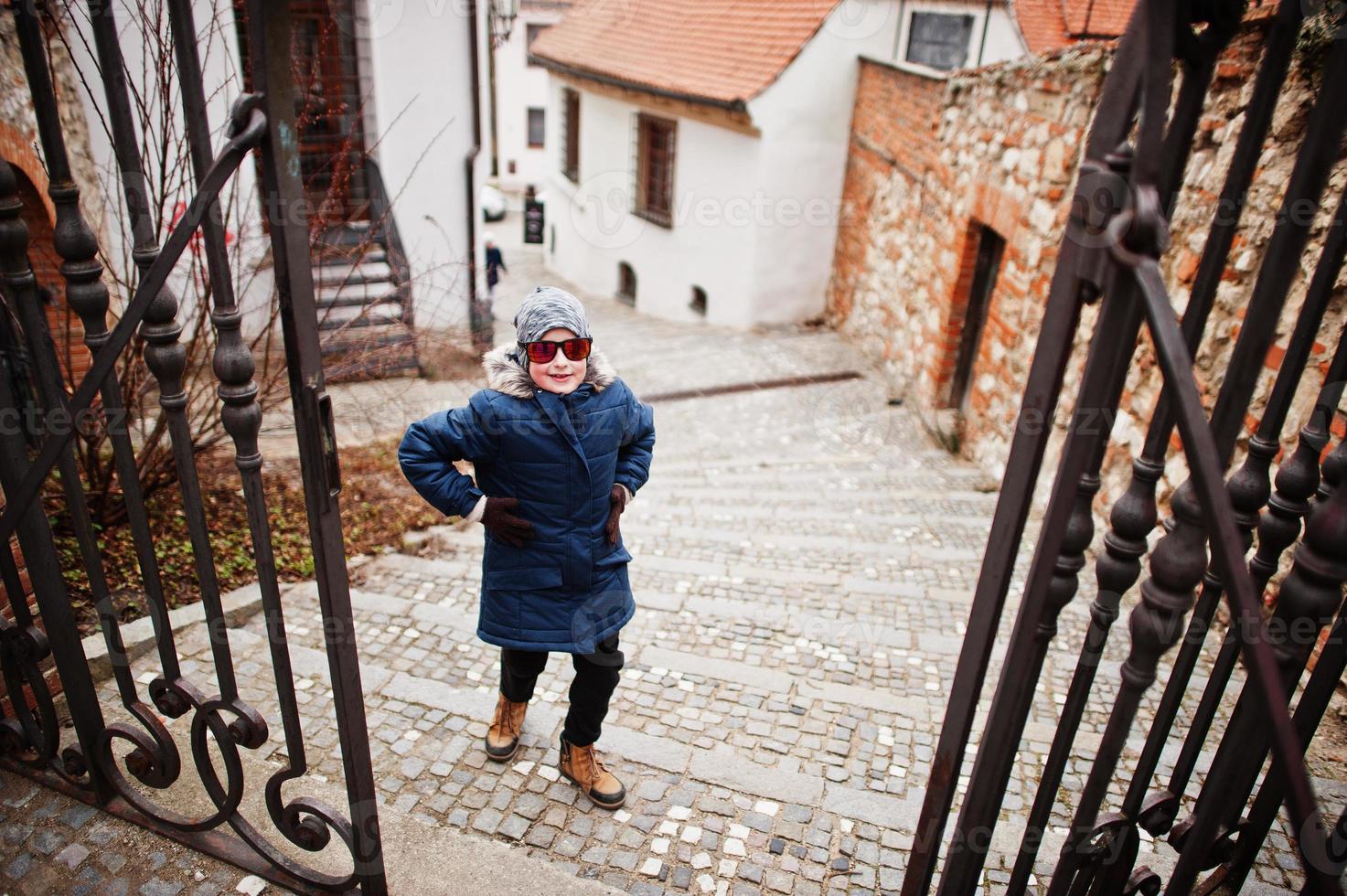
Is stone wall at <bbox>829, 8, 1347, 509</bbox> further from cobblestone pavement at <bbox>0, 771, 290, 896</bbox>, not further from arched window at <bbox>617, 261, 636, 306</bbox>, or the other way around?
arched window at <bbox>617, 261, 636, 306</bbox>

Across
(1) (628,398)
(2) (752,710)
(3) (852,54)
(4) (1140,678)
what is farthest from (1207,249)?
(3) (852,54)

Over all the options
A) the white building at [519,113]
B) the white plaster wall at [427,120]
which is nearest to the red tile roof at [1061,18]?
the white plaster wall at [427,120]

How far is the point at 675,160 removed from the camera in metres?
13.6

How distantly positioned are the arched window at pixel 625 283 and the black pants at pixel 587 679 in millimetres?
14047

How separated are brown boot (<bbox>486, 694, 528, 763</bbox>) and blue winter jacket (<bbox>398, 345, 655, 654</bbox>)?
0.34m

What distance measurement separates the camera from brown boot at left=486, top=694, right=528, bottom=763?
102 inches

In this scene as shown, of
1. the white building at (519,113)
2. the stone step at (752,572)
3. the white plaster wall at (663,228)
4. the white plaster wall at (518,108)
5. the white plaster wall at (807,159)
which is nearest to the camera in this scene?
the stone step at (752,572)

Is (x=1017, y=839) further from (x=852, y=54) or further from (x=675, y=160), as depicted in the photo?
(x=675, y=160)


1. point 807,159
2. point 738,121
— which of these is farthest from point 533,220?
point 807,159

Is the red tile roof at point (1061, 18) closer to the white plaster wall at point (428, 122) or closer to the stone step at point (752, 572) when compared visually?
the white plaster wall at point (428, 122)

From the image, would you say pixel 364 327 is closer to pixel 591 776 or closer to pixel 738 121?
pixel 591 776

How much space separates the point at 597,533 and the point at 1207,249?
1.57 m

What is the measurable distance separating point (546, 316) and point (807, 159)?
10601 mm

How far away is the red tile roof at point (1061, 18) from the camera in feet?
37.0
